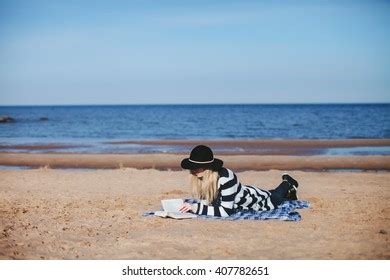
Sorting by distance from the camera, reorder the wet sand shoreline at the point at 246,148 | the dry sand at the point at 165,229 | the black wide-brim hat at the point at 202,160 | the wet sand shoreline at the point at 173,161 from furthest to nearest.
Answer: the wet sand shoreline at the point at 246,148, the wet sand shoreline at the point at 173,161, the black wide-brim hat at the point at 202,160, the dry sand at the point at 165,229

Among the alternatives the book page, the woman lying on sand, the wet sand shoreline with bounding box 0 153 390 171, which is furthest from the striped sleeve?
the wet sand shoreline with bounding box 0 153 390 171

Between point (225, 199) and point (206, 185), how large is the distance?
0.33 metres

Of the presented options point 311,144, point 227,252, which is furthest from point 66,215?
point 311,144

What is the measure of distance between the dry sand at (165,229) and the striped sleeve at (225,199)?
150 mm

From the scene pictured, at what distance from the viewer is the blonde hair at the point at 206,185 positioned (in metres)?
5.37

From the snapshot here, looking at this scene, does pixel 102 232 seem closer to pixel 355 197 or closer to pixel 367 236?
pixel 367 236

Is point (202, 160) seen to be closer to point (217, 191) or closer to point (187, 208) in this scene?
point (217, 191)

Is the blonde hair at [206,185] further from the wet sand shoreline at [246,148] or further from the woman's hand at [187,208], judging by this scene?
the wet sand shoreline at [246,148]

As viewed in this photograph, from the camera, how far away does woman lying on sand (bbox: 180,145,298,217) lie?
5320mm

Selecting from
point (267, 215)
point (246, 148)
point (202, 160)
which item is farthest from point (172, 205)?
point (246, 148)

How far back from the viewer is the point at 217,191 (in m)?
5.54

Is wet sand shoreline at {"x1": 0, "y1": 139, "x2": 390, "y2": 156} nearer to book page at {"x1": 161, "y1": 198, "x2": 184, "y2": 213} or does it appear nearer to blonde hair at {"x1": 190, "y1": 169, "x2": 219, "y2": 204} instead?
book page at {"x1": 161, "y1": 198, "x2": 184, "y2": 213}

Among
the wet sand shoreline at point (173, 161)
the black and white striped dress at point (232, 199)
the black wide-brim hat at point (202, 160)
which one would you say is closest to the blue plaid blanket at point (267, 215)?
the black and white striped dress at point (232, 199)
